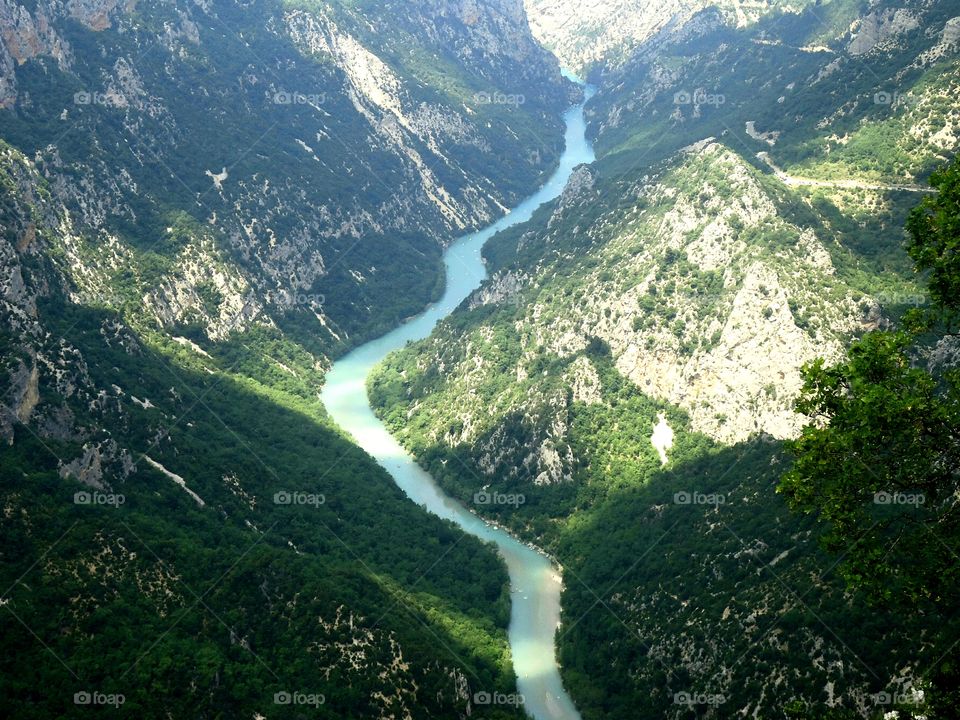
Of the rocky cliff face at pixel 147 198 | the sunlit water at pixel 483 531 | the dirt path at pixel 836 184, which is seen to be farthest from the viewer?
the rocky cliff face at pixel 147 198

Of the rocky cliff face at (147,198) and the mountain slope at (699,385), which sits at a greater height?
the rocky cliff face at (147,198)

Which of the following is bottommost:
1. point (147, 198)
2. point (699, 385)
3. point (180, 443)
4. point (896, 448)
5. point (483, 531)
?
point (483, 531)

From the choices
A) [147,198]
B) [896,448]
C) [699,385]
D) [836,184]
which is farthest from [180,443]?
[896,448]

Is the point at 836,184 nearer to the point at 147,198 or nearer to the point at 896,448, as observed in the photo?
the point at 147,198

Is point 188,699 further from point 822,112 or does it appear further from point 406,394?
point 822,112

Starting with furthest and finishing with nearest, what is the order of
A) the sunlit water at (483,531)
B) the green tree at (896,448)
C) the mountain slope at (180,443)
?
the sunlit water at (483,531)
the mountain slope at (180,443)
the green tree at (896,448)

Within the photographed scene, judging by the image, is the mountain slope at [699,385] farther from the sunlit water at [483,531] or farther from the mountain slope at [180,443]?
the mountain slope at [180,443]

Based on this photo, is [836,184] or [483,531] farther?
[836,184]

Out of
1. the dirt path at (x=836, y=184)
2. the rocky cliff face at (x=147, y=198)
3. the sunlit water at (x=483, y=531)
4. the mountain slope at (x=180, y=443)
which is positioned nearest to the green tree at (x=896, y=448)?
the mountain slope at (x=180, y=443)
